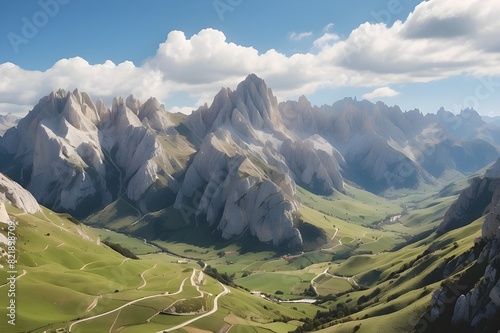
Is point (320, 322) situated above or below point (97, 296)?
below

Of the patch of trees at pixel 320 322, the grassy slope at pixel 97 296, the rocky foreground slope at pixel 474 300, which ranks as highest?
the rocky foreground slope at pixel 474 300

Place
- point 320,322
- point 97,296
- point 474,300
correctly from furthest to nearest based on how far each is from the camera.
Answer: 1. point 320,322
2. point 97,296
3. point 474,300

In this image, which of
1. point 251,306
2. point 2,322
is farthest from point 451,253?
point 2,322

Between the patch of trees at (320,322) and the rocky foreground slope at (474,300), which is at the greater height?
the rocky foreground slope at (474,300)

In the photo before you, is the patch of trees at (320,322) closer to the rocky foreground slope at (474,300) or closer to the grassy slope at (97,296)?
the grassy slope at (97,296)

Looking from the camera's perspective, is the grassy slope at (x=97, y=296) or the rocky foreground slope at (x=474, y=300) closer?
the rocky foreground slope at (x=474, y=300)

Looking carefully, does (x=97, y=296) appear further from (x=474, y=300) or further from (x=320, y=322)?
(x=474, y=300)

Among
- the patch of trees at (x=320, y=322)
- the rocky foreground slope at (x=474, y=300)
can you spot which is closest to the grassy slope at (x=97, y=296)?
the patch of trees at (x=320, y=322)

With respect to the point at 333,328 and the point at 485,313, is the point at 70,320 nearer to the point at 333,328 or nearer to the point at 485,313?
the point at 333,328

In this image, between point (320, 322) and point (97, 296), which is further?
point (320, 322)

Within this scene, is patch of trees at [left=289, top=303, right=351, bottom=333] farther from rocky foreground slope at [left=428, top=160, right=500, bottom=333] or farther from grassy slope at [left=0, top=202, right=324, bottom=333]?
rocky foreground slope at [left=428, top=160, right=500, bottom=333]

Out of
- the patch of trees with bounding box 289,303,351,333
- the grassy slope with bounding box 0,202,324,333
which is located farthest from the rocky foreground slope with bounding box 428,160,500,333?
the grassy slope with bounding box 0,202,324,333

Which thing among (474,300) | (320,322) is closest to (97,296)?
(320,322)
